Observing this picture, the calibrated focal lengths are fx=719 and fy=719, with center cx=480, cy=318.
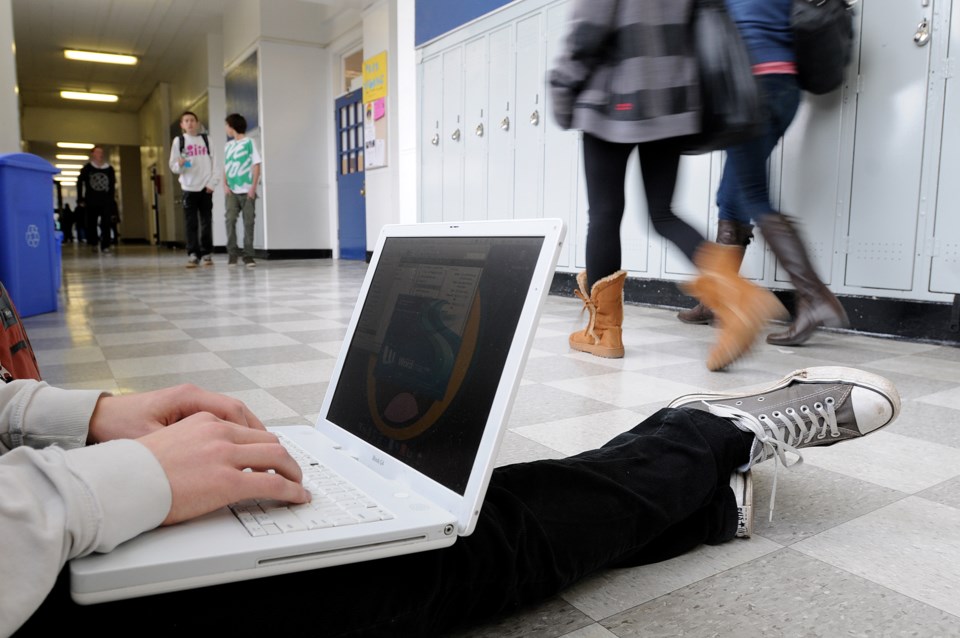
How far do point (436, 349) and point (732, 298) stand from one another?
1307 millimetres

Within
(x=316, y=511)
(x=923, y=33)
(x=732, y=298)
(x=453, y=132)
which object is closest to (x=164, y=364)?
(x=732, y=298)

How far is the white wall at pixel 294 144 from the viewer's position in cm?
857

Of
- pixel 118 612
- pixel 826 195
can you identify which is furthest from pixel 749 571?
pixel 826 195

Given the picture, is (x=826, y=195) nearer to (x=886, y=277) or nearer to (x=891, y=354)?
(x=886, y=277)

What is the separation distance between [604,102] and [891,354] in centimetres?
127

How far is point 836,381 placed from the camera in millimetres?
1004

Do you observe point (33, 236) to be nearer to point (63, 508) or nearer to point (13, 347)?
point (13, 347)

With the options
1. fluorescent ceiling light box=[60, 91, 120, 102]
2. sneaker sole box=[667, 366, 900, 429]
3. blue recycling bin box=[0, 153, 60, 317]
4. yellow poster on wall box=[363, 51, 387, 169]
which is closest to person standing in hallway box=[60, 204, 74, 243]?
fluorescent ceiling light box=[60, 91, 120, 102]

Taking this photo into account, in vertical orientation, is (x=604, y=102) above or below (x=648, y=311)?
above

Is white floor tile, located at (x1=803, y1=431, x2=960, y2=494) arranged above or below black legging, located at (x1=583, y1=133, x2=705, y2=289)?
below

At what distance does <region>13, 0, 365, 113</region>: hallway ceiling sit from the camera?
366 inches

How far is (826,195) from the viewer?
2.88 meters

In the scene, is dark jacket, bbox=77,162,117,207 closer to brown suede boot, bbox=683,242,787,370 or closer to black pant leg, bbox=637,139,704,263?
black pant leg, bbox=637,139,704,263

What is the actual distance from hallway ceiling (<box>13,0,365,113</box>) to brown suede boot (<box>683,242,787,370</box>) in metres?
6.70
